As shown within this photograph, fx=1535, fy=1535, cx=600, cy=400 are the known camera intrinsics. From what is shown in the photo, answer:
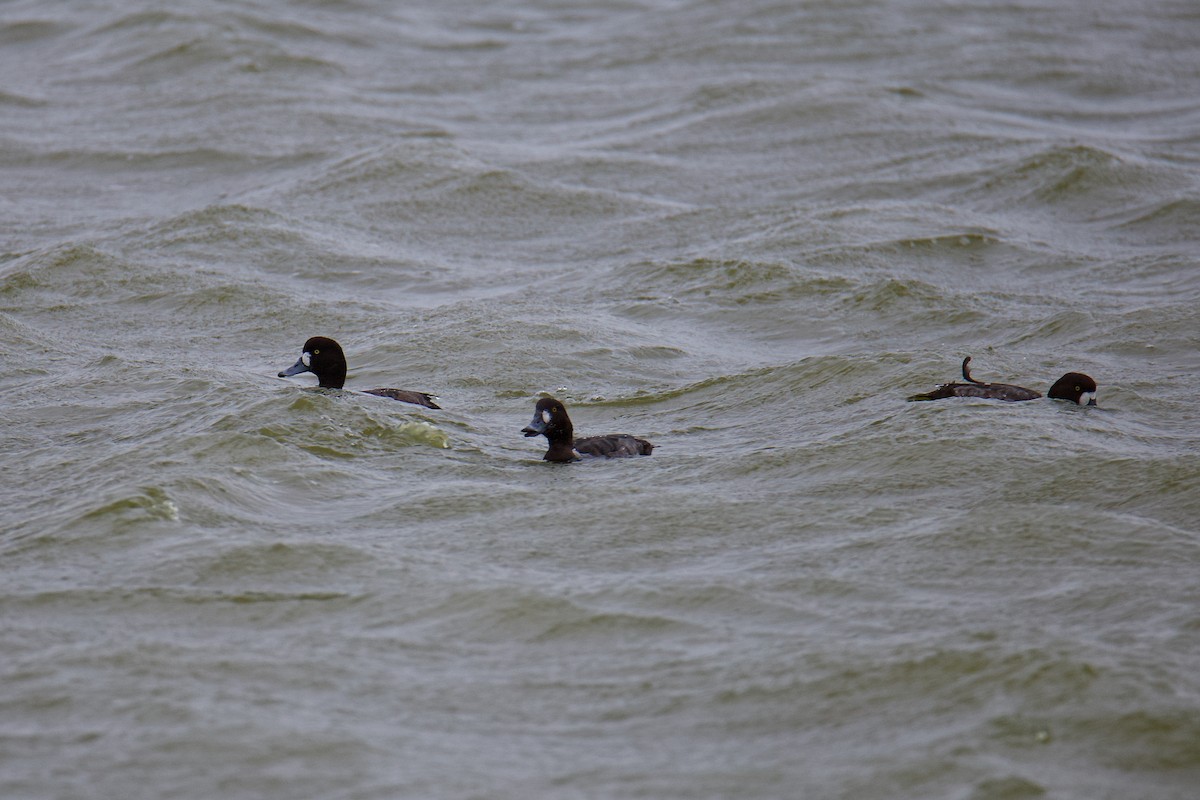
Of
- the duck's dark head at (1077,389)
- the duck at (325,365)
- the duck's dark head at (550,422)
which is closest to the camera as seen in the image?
the duck's dark head at (550,422)

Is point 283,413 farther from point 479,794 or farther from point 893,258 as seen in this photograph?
point 893,258

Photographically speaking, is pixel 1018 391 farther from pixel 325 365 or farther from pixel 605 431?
pixel 325 365

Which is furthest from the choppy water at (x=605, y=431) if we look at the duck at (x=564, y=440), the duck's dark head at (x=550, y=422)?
the duck's dark head at (x=550, y=422)

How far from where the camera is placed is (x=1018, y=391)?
9.33m

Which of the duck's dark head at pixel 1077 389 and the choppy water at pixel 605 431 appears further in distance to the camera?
the duck's dark head at pixel 1077 389

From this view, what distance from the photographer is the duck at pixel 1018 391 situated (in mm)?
9125

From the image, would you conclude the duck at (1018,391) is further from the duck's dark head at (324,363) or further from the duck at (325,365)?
the duck's dark head at (324,363)

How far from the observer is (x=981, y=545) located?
728 centimetres

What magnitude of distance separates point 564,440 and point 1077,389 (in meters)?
3.11

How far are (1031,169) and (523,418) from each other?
8169 millimetres

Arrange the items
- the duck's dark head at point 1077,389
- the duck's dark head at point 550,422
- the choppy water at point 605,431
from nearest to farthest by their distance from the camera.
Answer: the choppy water at point 605,431, the duck's dark head at point 550,422, the duck's dark head at point 1077,389

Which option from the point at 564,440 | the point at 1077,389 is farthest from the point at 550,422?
the point at 1077,389

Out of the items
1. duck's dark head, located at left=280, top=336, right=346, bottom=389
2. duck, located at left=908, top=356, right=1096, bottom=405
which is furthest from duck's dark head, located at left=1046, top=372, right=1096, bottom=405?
duck's dark head, located at left=280, top=336, right=346, bottom=389

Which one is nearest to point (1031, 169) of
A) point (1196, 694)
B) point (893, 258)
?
point (893, 258)
